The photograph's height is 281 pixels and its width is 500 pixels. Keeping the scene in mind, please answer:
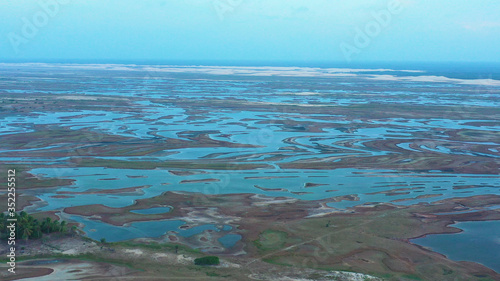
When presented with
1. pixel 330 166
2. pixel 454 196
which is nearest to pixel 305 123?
pixel 330 166

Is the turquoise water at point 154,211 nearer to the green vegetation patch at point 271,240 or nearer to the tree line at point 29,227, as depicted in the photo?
the tree line at point 29,227

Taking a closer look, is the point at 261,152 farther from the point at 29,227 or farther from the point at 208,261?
the point at 29,227

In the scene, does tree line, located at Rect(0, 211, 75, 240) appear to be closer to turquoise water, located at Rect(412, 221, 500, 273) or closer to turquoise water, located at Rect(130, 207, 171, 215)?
turquoise water, located at Rect(130, 207, 171, 215)

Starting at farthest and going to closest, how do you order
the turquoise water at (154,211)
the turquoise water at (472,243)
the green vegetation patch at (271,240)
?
the turquoise water at (154,211) → the green vegetation patch at (271,240) → the turquoise water at (472,243)

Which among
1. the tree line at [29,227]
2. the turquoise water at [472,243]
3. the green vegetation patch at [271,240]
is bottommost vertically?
the turquoise water at [472,243]

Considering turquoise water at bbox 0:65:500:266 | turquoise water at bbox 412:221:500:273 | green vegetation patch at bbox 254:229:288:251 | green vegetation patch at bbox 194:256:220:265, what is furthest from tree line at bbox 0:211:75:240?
turquoise water at bbox 412:221:500:273

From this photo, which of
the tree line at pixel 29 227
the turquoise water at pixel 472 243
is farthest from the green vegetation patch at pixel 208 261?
the turquoise water at pixel 472 243

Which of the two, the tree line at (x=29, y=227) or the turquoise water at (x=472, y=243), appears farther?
the tree line at (x=29, y=227)

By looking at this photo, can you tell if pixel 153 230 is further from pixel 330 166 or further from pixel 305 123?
pixel 305 123

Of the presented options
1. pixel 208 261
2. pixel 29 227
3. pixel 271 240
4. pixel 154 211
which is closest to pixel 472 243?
pixel 271 240
